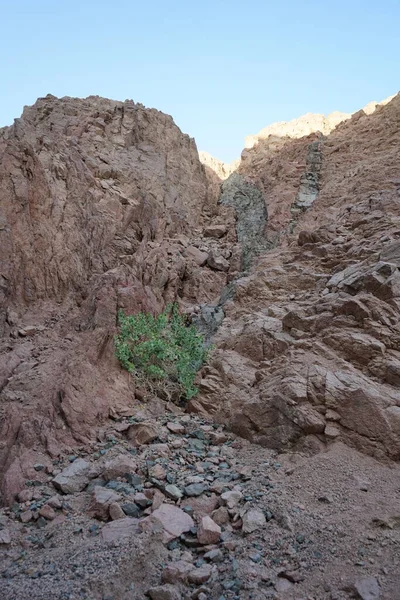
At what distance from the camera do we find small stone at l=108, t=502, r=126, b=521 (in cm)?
445

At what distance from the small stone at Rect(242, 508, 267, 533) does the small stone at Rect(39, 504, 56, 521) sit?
83.8 inches

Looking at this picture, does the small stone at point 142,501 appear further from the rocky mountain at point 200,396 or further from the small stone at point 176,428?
the small stone at point 176,428

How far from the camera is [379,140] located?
14328 mm

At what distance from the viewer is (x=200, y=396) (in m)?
7.55

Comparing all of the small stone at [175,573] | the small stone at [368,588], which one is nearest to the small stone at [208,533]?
the small stone at [175,573]

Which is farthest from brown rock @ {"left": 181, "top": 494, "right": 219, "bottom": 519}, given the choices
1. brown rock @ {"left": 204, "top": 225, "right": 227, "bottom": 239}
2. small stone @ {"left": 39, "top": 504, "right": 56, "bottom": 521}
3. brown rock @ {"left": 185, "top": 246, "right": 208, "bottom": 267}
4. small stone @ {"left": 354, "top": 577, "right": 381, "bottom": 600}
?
brown rock @ {"left": 204, "top": 225, "right": 227, "bottom": 239}

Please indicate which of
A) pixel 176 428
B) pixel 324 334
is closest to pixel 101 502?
pixel 176 428

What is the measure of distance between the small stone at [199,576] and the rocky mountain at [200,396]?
0.02 metres

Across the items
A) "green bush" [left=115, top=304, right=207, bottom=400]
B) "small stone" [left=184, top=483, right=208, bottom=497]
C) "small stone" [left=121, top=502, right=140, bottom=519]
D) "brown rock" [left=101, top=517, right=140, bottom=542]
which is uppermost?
→ "green bush" [left=115, top=304, right=207, bottom=400]

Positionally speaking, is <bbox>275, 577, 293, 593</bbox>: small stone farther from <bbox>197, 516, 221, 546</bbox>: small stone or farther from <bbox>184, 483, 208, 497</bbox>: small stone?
<bbox>184, 483, 208, 497</bbox>: small stone

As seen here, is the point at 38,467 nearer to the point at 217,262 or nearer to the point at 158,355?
the point at 158,355

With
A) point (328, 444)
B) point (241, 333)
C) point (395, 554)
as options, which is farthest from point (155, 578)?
point (241, 333)

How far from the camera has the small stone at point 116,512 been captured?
4449 mm

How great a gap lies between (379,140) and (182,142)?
8.02m
